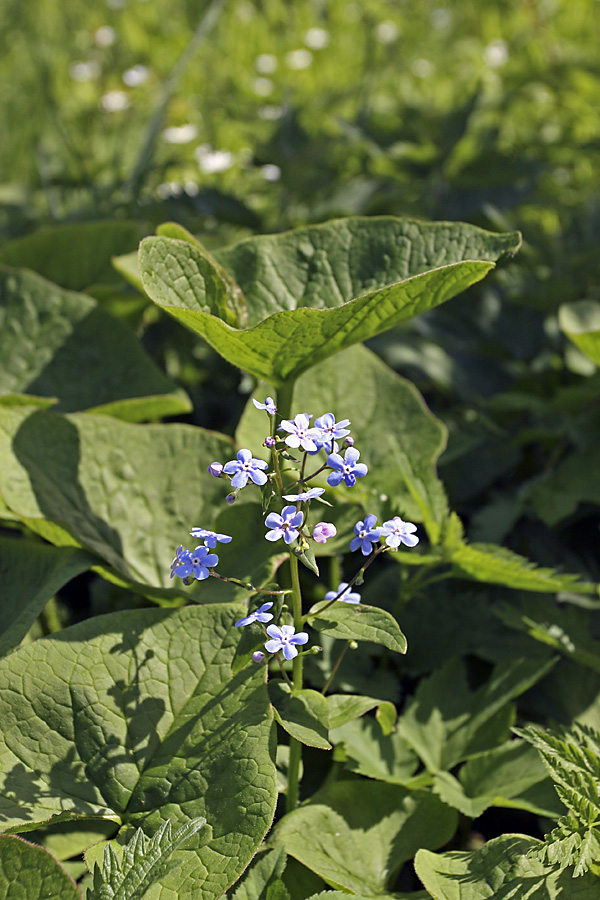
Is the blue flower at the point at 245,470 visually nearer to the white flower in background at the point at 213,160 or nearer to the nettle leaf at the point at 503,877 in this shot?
the nettle leaf at the point at 503,877

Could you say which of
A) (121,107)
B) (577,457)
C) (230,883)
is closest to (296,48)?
(121,107)

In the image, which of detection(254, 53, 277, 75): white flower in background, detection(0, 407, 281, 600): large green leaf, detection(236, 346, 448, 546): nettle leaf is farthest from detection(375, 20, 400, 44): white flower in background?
detection(0, 407, 281, 600): large green leaf

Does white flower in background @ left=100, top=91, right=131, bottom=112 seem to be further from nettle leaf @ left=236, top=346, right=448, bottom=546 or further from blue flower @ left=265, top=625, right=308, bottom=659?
blue flower @ left=265, top=625, right=308, bottom=659

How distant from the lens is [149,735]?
1199 mm

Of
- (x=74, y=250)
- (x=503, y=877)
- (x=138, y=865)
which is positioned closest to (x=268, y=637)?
(x=138, y=865)

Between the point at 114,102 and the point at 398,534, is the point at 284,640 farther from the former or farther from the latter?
the point at 114,102

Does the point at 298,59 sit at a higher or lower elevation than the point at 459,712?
higher

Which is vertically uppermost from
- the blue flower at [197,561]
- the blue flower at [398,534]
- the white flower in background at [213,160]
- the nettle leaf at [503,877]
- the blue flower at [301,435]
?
the blue flower at [301,435]

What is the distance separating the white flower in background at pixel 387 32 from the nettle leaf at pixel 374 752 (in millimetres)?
4087

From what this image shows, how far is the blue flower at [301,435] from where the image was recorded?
3.36ft

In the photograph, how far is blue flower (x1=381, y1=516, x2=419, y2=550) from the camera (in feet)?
3.59

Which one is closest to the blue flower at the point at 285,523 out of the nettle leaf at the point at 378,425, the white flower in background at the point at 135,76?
the nettle leaf at the point at 378,425

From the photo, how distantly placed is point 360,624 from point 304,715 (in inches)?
6.5

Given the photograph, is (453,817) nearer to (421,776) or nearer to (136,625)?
(421,776)
